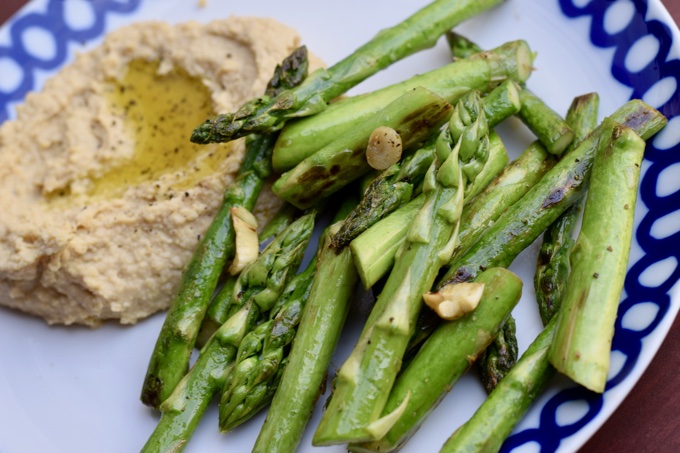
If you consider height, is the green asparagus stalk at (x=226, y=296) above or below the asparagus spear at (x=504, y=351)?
above

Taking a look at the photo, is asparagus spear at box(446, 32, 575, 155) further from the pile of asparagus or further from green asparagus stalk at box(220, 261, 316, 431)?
green asparagus stalk at box(220, 261, 316, 431)

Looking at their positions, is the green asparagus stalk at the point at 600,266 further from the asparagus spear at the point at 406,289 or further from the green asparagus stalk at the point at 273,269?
the green asparagus stalk at the point at 273,269

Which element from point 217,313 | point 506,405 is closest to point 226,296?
point 217,313

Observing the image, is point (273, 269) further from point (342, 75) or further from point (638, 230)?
point (638, 230)

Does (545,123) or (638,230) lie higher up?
(545,123)

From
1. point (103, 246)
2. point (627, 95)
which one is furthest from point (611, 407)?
point (103, 246)

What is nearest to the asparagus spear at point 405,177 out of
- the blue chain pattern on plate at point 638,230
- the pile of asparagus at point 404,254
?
the pile of asparagus at point 404,254

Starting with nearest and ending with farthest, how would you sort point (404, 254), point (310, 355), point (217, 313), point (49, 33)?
point (404, 254) < point (310, 355) < point (217, 313) < point (49, 33)
